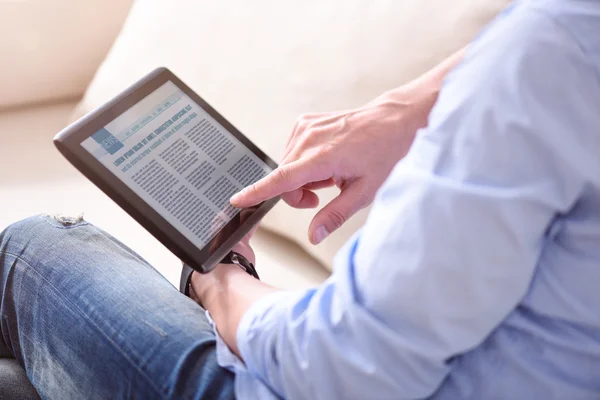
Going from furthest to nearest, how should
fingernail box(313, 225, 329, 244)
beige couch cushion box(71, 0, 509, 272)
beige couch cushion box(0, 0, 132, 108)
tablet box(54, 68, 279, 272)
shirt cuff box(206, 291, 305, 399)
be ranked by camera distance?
beige couch cushion box(0, 0, 132, 108), beige couch cushion box(71, 0, 509, 272), fingernail box(313, 225, 329, 244), tablet box(54, 68, 279, 272), shirt cuff box(206, 291, 305, 399)

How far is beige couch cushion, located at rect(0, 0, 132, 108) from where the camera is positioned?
1.21 meters

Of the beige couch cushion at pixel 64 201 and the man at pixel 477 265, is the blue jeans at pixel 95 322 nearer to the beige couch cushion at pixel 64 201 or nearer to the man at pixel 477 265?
the man at pixel 477 265

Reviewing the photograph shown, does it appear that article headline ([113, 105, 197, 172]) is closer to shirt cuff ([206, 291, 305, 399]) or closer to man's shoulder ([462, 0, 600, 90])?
shirt cuff ([206, 291, 305, 399])

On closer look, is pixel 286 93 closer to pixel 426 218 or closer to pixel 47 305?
pixel 47 305

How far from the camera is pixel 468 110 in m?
0.45

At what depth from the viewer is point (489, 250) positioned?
0.45 metres

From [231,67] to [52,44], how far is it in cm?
43

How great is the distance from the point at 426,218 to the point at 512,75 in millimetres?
106

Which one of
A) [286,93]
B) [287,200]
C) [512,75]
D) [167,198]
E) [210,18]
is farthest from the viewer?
[210,18]

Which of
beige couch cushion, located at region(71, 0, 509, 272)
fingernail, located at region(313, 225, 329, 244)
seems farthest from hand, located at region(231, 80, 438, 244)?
beige couch cushion, located at region(71, 0, 509, 272)

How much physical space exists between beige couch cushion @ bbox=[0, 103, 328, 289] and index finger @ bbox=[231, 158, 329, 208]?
0.24 m

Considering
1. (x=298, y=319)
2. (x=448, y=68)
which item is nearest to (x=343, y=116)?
(x=448, y=68)

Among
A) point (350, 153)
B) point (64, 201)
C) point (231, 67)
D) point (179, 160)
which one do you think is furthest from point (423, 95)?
point (64, 201)

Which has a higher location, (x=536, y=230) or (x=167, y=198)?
(x=167, y=198)
